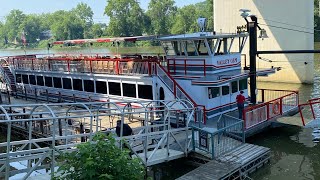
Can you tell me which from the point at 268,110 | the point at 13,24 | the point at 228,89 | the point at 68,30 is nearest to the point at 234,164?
the point at 268,110

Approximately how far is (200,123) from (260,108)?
9.42 ft

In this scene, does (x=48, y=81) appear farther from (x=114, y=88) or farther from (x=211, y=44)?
(x=211, y=44)

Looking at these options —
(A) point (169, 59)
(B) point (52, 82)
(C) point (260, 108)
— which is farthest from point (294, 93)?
(B) point (52, 82)

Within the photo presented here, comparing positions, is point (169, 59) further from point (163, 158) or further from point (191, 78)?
point (163, 158)

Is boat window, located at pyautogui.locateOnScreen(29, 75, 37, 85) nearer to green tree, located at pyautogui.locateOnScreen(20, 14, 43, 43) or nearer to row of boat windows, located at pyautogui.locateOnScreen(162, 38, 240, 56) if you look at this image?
row of boat windows, located at pyautogui.locateOnScreen(162, 38, 240, 56)

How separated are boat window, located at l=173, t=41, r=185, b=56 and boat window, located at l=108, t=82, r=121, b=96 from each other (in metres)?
3.88

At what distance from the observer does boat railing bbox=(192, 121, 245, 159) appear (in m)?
13.7

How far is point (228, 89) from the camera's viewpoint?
61.4 ft

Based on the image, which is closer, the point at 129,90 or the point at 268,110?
the point at 268,110

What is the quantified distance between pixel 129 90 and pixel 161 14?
323ft

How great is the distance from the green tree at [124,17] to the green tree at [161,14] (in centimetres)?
457

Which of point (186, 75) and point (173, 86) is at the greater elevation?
point (186, 75)

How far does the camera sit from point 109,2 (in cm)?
11412

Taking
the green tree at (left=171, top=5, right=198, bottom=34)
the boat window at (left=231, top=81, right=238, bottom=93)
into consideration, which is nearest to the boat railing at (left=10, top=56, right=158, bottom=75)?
the boat window at (left=231, top=81, right=238, bottom=93)
